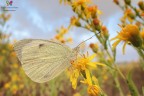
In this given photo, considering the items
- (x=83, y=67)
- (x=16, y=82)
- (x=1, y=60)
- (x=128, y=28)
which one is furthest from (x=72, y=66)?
(x=1, y=60)

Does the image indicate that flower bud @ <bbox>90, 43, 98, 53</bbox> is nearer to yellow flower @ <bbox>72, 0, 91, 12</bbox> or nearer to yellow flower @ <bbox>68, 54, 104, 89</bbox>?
yellow flower @ <bbox>72, 0, 91, 12</bbox>

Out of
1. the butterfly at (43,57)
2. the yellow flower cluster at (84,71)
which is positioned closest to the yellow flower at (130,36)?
the yellow flower cluster at (84,71)

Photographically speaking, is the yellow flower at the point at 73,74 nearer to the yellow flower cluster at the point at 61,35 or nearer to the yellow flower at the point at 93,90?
the yellow flower at the point at 93,90

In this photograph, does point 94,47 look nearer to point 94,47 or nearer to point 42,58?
point 94,47

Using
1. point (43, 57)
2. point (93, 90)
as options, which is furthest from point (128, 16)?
point (93, 90)

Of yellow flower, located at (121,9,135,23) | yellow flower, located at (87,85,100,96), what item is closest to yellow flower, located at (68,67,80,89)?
yellow flower, located at (87,85,100,96)
